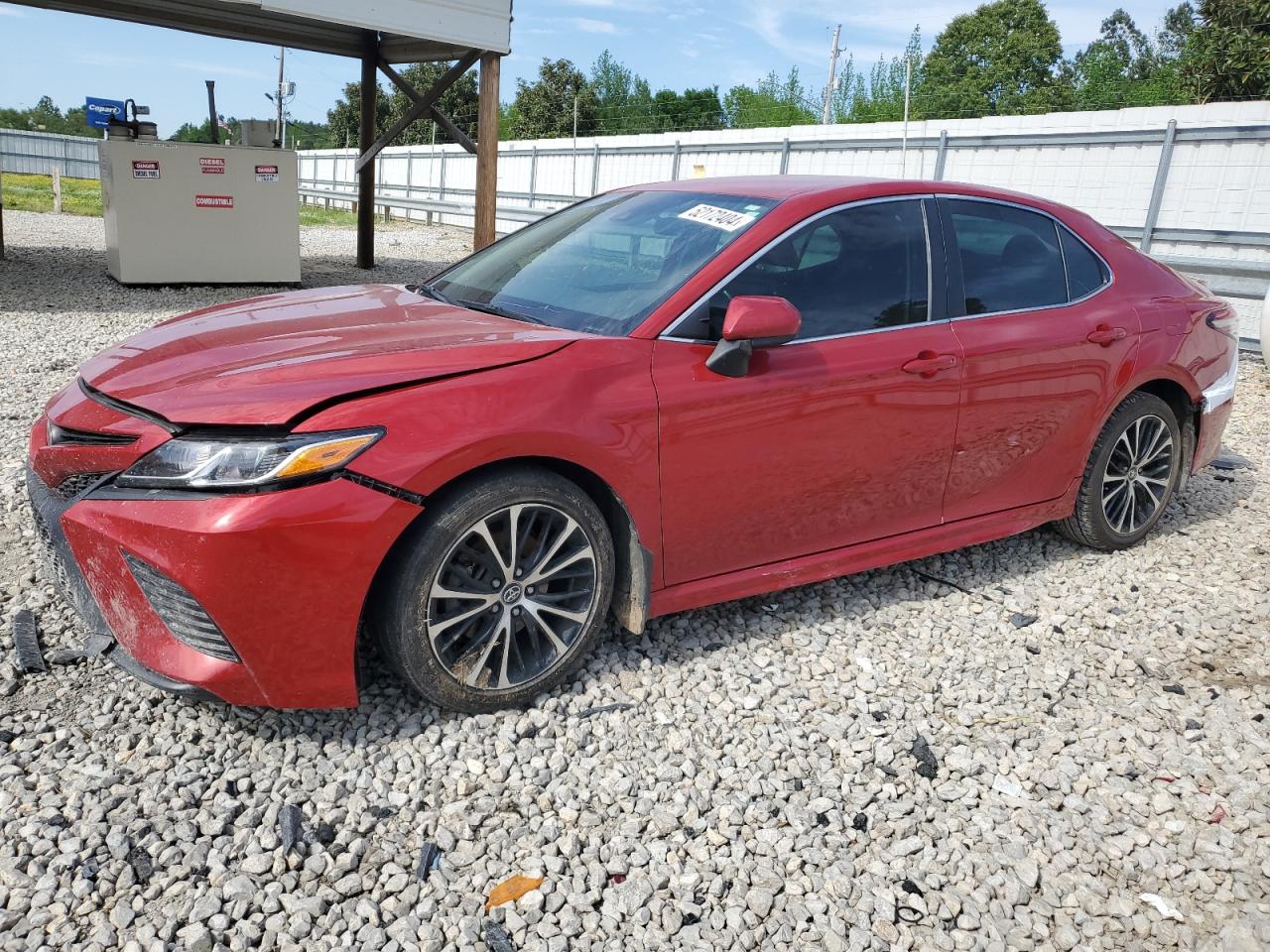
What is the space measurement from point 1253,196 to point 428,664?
11754mm

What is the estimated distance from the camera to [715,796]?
2.75 m

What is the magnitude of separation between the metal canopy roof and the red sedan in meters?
7.36

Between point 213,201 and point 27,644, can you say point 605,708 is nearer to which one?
point 27,644

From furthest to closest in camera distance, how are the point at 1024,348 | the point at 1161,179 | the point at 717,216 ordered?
the point at 1161,179 < the point at 1024,348 < the point at 717,216

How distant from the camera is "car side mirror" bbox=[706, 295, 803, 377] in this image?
3.03 metres

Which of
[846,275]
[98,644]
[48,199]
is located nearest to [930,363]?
[846,275]

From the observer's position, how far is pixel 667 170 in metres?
19.7

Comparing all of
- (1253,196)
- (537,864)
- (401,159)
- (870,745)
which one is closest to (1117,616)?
(870,745)

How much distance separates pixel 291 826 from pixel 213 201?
11.2m

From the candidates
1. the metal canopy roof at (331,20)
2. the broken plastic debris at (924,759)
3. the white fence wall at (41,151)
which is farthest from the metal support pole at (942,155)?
the white fence wall at (41,151)

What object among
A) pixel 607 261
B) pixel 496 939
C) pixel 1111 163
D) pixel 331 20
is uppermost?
pixel 331 20

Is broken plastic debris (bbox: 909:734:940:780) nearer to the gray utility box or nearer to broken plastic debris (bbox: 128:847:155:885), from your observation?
broken plastic debris (bbox: 128:847:155:885)

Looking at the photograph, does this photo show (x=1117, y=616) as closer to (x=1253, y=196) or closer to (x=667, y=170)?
(x=1253, y=196)

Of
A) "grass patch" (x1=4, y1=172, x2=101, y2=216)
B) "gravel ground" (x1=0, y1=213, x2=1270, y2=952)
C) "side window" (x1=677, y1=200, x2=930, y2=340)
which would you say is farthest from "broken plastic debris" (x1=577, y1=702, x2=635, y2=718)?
"grass patch" (x1=4, y1=172, x2=101, y2=216)
